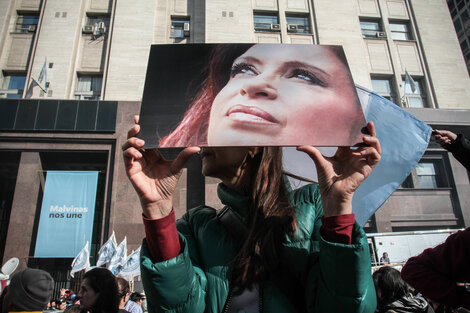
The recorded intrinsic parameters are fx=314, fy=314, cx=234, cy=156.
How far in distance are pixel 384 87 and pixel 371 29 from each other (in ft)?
14.2

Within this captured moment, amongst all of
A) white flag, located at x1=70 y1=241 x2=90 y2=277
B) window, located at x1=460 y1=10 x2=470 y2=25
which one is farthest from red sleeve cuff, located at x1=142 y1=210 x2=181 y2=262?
window, located at x1=460 y1=10 x2=470 y2=25

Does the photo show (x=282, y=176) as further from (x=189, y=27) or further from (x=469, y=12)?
(x=469, y=12)

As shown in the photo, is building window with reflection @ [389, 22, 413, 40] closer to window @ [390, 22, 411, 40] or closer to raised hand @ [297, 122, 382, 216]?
window @ [390, 22, 411, 40]

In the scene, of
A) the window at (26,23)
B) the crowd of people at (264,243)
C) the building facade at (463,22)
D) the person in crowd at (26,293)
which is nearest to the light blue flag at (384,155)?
the crowd of people at (264,243)

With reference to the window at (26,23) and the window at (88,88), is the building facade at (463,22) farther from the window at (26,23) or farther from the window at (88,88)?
the window at (26,23)

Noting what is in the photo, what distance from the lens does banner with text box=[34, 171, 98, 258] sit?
14.4 metres

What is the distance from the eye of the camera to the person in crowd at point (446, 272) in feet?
6.30

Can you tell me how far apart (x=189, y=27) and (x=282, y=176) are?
792 inches

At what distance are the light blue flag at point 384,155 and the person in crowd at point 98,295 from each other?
1.99 m

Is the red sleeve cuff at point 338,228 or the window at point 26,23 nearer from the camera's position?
the red sleeve cuff at point 338,228

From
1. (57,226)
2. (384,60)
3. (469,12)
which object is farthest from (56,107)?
(469,12)

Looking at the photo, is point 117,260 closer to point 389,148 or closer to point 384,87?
point 389,148

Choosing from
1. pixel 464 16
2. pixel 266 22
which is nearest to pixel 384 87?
pixel 266 22

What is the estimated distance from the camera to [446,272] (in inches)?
77.5
